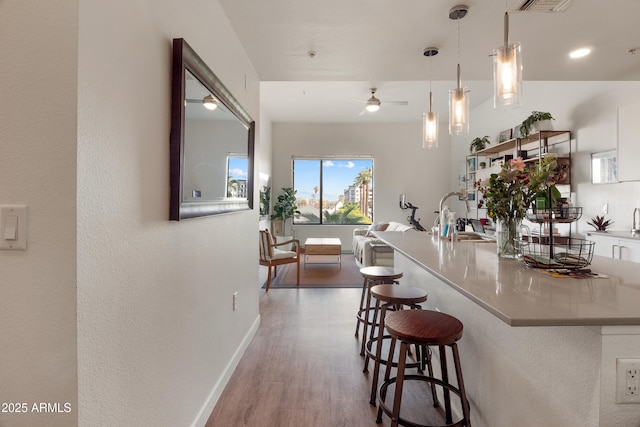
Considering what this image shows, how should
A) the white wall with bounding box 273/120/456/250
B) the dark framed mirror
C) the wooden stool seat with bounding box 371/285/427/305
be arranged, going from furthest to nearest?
the white wall with bounding box 273/120/456/250 < the wooden stool seat with bounding box 371/285/427/305 < the dark framed mirror

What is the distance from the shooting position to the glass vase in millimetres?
1672

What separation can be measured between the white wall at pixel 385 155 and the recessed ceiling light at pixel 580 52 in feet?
16.8

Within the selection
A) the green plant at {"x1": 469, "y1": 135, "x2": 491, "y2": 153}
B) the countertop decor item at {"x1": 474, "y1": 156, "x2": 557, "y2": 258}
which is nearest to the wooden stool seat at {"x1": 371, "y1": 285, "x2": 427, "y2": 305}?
the countertop decor item at {"x1": 474, "y1": 156, "x2": 557, "y2": 258}

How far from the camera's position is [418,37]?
2355 millimetres

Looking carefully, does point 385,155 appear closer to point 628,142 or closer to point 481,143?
point 481,143

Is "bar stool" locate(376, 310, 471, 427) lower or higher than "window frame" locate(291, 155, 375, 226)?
lower

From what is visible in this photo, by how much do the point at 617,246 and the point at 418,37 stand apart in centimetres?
274

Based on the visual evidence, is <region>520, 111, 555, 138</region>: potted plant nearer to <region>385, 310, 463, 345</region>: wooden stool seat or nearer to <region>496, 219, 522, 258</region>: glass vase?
<region>496, 219, 522, 258</region>: glass vase

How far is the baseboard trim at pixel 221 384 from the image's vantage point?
1706 millimetres

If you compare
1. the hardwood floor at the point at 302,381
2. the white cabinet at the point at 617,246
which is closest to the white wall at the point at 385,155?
the white cabinet at the point at 617,246

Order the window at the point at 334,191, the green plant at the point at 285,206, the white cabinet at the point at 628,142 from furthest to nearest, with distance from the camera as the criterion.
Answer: the window at the point at 334,191 → the green plant at the point at 285,206 → the white cabinet at the point at 628,142

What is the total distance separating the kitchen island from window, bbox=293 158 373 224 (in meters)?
6.24

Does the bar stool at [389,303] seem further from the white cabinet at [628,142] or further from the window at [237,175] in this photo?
the white cabinet at [628,142]

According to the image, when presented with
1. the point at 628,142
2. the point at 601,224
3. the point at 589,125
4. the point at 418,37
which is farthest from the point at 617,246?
the point at 418,37
